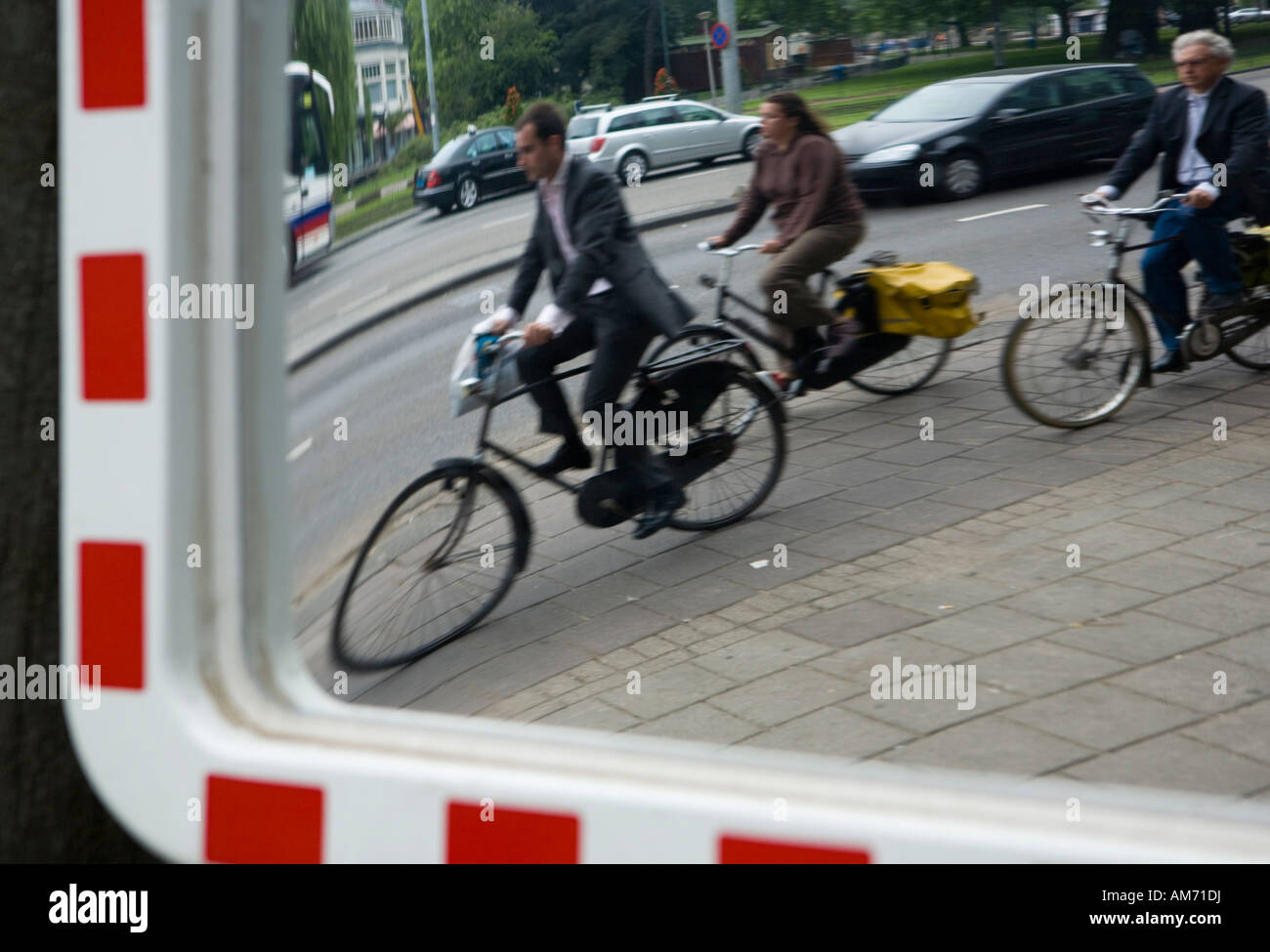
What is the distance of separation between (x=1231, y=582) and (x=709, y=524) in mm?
1313

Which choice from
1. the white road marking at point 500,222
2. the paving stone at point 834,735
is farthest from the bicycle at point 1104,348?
the white road marking at point 500,222

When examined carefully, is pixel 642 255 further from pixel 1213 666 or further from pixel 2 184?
pixel 1213 666

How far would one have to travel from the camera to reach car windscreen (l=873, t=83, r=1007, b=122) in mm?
1512

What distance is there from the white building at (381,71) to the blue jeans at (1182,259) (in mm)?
1568

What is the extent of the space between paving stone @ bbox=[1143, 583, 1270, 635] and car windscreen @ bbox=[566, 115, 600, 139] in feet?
4.24

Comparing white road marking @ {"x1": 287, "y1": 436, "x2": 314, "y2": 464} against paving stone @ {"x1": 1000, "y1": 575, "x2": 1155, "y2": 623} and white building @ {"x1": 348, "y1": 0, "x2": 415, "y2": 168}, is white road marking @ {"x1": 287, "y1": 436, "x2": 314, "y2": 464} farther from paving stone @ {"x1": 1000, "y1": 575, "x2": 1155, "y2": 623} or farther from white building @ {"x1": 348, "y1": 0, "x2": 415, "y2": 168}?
paving stone @ {"x1": 1000, "y1": 575, "x2": 1155, "y2": 623}

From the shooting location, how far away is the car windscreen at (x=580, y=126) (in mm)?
1444

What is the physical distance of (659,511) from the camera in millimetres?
3242

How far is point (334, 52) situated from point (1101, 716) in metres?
1.21

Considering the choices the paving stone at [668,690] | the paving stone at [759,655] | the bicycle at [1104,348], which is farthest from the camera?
the bicycle at [1104,348]

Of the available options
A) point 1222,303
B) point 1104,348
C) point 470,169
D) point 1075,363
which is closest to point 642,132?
point 470,169

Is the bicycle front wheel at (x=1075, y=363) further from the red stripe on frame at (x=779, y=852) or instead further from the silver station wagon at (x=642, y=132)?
the red stripe on frame at (x=779, y=852)

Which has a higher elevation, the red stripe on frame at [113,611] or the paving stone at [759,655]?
the red stripe on frame at [113,611]
